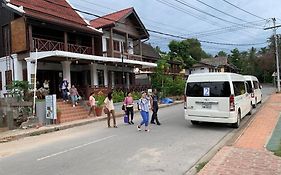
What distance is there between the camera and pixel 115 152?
966cm

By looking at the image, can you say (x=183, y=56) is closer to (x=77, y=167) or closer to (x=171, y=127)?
(x=171, y=127)

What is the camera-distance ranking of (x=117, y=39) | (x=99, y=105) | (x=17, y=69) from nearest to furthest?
(x=99, y=105)
(x=17, y=69)
(x=117, y=39)

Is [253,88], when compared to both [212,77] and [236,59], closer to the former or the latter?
[212,77]

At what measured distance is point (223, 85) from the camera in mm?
13625

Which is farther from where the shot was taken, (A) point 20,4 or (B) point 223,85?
(A) point 20,4

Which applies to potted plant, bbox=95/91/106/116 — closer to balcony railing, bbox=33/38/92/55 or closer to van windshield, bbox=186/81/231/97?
balcony railing, bbox=33/38/92/55

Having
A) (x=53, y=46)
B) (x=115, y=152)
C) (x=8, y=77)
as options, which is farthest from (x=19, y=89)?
(x=115, y=152)

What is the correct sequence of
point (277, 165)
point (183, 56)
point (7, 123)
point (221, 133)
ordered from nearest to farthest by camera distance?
point (277, 165)
point (221, 133)
point (7, 123)
point (183, 56)

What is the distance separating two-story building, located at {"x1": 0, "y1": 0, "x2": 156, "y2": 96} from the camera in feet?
74.2

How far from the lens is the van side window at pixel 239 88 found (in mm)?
14198

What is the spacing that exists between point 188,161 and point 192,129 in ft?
18.1

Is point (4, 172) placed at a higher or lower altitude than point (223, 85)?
lower

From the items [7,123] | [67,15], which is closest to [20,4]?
[67,15]

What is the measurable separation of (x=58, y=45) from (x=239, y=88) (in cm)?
1510
